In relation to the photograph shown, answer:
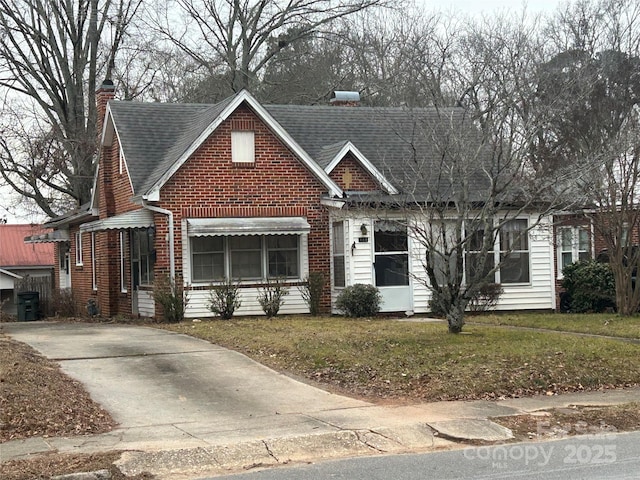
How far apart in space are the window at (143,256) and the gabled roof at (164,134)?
1477mm

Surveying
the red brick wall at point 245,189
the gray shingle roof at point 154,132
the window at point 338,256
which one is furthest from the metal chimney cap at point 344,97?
the window at point 338,256

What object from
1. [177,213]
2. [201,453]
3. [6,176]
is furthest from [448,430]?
[6,176]

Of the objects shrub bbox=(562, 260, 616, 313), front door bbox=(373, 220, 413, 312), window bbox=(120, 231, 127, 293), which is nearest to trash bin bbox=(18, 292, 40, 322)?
window bbox=(120, 231, 127, 293)

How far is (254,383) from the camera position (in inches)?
469

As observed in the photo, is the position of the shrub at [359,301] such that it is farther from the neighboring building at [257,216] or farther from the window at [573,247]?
the window at [573,247]

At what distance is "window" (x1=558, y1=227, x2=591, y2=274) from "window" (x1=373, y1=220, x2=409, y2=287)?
5.42 m

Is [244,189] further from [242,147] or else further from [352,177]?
[352,177]

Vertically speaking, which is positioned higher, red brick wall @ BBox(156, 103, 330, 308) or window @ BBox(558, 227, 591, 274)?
red brick wall @ BBox(156, 103, 330, 308)

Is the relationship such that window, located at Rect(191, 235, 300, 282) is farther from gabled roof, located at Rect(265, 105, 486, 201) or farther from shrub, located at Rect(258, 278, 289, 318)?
gabled roof, located at Rect(265, 105, 486, 201)

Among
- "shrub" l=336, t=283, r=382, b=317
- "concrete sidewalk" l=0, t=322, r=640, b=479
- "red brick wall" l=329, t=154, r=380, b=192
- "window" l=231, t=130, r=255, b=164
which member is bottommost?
"concrete sidewalk" l=0, t=322, r=640, b=479

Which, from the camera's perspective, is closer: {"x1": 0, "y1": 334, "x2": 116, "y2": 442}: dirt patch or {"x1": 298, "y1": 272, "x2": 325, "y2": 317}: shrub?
{"x1": 0, "y1": 334, "x2": 116, "y2": 442}: dirt patch

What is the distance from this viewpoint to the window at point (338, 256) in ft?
69.2

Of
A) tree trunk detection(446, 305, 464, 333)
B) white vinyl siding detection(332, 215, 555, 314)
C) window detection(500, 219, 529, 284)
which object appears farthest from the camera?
window detection(500, 219, 529, 284)

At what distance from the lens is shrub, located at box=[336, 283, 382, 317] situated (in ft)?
65.8
